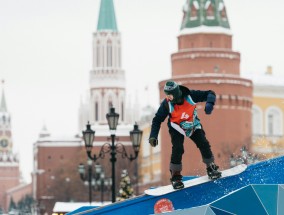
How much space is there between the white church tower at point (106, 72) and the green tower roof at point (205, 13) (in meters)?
49.8

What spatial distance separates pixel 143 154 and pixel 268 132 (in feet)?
58.5

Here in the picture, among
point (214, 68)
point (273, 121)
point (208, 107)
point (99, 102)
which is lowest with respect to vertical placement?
point (208, 107)

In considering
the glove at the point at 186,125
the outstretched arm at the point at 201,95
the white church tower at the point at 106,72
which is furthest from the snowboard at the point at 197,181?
the white church tower at the point at 106,72

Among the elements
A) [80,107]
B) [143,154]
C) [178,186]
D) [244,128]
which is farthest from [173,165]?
[80,107]

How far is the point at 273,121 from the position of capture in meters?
113

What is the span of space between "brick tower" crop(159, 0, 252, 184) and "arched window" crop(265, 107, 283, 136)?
18.0 metres

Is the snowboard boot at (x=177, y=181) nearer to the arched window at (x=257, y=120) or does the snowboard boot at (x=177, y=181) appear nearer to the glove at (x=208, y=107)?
the glove at (x=208, y=107)

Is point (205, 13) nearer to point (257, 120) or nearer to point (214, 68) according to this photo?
point (214, 68)

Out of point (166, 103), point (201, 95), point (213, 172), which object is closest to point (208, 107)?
point (201, 95)

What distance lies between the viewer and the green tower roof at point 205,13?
92.0 meters

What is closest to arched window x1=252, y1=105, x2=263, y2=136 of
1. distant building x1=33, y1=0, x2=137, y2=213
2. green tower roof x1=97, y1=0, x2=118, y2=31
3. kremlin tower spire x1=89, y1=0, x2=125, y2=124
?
distant building x1=33, y1=0, x2=137, y2=213

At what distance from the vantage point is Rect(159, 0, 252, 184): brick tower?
90.4 meters

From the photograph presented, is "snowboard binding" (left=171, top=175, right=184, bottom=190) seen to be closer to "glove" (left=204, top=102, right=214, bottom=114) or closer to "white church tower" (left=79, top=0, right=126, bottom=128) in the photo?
"glove" (left=204, top=102, right=214, bottom=114)

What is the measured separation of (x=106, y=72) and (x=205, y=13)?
53.9 m
